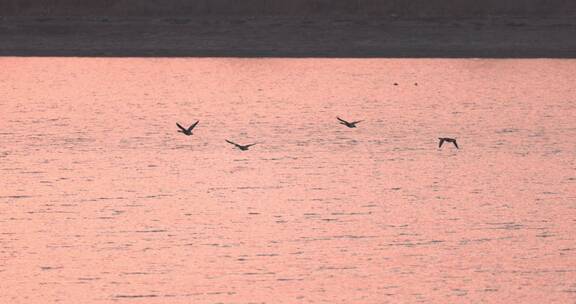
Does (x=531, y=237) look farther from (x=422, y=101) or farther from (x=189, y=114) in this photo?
(x=422, y=101)

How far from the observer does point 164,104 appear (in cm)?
3391

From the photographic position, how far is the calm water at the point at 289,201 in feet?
44.3

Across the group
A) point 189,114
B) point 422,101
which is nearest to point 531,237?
point 189,114
